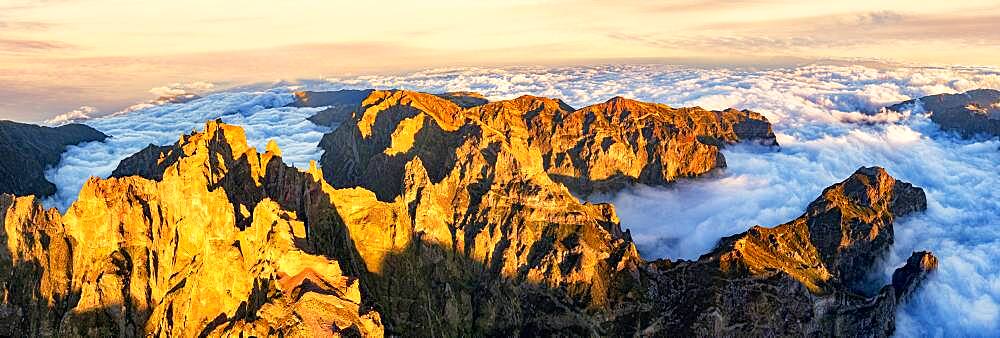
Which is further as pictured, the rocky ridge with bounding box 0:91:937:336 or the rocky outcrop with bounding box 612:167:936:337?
the rocky outcrop with bounding box 612:167:936:337

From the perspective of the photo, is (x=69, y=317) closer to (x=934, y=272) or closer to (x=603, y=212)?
(x=603, y=212)

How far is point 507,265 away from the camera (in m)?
132

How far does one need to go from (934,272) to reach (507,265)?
5307 inches

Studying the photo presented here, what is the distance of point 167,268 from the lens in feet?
267

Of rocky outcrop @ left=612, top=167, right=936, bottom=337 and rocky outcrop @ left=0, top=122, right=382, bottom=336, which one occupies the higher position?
rocky outcrop @ left=0, top=122, right=382, bottom=336

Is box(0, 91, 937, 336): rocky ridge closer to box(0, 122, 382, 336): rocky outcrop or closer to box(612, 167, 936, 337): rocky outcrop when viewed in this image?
box(0, 122, 382, 336): rocky outcrop

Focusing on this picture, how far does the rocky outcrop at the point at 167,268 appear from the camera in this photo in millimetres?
72875

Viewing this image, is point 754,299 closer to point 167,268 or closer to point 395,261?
point 395,261

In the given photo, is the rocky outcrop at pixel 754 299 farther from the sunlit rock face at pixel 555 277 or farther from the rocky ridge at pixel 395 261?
the rocky ridge at pixel 395 261

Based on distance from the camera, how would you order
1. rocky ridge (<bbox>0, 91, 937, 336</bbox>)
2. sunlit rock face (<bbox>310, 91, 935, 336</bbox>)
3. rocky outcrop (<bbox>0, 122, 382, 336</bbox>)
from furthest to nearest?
sunlit rock face (<bbox>310, 91, 935, 336</bbox>) → rocky ridge (<bbox>0, 91, 937, 336</bbox>) → rocky outcrop (<bbox>0, 122, 382, 336</bbox>)

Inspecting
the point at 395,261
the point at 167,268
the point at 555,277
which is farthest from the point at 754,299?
the point at 167,268

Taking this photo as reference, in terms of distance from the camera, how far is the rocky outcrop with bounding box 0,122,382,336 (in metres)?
72.9

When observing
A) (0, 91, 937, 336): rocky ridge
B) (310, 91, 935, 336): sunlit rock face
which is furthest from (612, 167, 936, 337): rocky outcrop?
(0, 91, 937, 336): rocky ridge

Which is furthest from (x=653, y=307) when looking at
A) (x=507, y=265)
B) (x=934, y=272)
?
(x=934, y=272)
